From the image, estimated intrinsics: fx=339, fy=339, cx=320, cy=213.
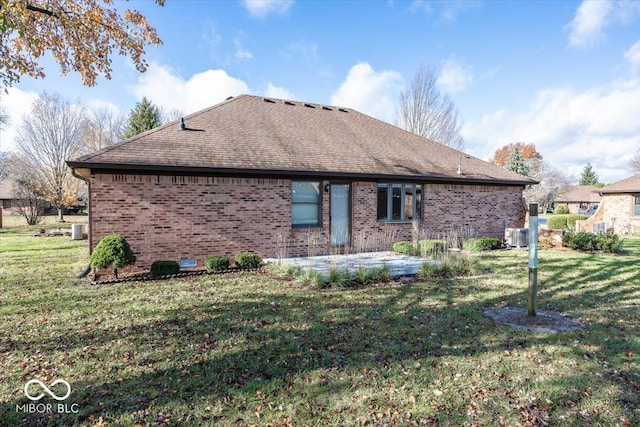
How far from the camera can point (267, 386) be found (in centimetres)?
321

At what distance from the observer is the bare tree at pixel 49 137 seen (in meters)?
27.1

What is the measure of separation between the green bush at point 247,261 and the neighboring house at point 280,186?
2.53 feet

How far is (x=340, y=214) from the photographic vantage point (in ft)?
36.1

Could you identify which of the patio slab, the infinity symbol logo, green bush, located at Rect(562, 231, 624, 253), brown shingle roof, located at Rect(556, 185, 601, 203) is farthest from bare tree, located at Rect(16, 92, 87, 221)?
brown shingle roof, located at Rect(556, 185, 601, 203)

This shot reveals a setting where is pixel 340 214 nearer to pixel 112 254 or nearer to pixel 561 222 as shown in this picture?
pixel 112 254

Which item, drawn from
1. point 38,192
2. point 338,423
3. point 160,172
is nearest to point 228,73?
point 160,172

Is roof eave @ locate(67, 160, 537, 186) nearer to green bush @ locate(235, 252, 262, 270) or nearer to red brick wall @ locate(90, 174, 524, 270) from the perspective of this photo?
Answer: red brick wall @ locate(90, 174, 524, 270)

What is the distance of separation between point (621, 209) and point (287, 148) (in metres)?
23.1

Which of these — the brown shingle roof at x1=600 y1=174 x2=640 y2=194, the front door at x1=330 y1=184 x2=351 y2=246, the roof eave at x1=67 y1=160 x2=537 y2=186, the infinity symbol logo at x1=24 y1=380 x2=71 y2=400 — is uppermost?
the brown shingle roof at x1=600 y1=174 x2=640 y2=194

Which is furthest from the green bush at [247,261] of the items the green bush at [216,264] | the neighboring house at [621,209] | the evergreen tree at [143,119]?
the evergreen tree at [143,119]

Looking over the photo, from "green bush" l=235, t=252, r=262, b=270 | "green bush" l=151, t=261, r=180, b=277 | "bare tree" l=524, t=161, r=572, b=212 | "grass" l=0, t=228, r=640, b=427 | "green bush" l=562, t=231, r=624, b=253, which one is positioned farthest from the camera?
"bare tree" l=524, t=161, r=572, b=212

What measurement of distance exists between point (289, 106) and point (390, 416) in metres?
13.2

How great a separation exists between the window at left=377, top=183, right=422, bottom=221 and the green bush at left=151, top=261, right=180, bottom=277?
6.57 meters

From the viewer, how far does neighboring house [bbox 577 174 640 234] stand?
20.6 meters
